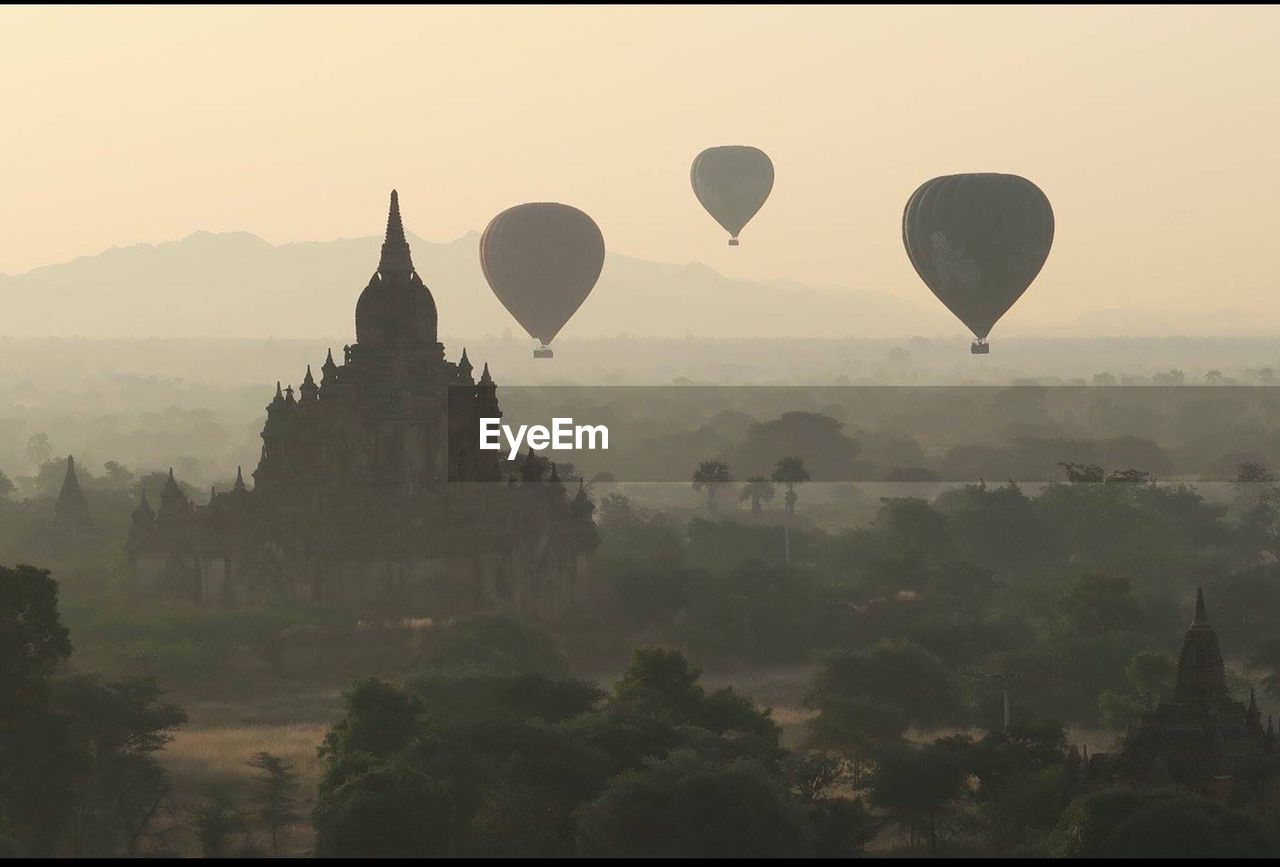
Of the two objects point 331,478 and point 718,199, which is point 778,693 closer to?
point 331,478

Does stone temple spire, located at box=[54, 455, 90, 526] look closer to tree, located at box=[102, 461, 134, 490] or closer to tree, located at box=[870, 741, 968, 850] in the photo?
tree, located at box=[102, 461, 134, 490]

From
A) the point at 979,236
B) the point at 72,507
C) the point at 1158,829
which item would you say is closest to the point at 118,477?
the point at 72,507

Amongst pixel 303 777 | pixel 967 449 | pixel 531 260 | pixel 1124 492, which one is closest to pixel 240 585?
pixel 303 777

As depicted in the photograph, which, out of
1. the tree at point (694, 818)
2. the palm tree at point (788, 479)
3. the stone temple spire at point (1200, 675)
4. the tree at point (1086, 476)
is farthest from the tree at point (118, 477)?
the tree at point (694, 818)

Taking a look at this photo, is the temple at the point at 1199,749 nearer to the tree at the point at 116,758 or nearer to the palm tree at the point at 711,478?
the tree at the point at 116,758

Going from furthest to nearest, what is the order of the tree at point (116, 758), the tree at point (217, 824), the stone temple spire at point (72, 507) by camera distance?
1. the stone temple spire at point (72, 507)
2. the tree at point (116, 758)
3. the tree at point (217, 824)

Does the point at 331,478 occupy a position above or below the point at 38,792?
above
